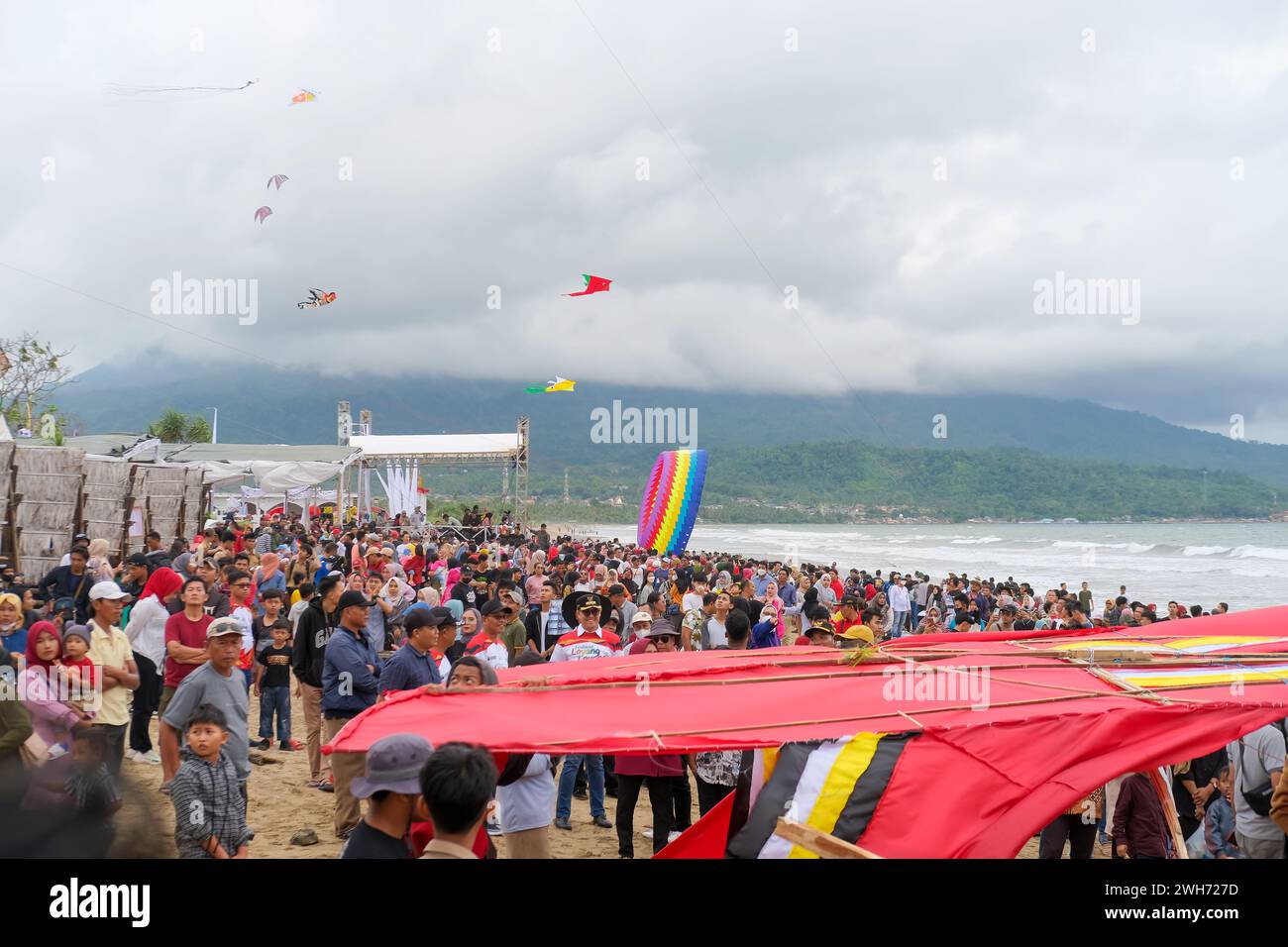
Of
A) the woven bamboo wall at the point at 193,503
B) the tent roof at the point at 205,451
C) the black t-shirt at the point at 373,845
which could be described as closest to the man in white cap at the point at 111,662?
the black t-shirt at the point at 373,845

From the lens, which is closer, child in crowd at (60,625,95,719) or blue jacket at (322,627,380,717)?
child in crowd at (60,625,95,719)

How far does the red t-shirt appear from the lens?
629 centimetres

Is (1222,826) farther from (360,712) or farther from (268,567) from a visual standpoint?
(268,567)

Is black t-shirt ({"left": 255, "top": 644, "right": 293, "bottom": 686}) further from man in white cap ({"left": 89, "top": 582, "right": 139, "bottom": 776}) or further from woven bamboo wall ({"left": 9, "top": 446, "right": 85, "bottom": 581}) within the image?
woven bamboo wall ({"left": 9, "top": 446, "right": 85, "bottom": 581})

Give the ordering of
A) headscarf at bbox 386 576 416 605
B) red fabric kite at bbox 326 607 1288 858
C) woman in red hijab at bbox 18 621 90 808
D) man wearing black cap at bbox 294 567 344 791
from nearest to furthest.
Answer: woman in red hijab at bbox 18 621 90 808 → red fabric kite at bbox 326 607 1288 858 → man wearing black cap at bbox 294 567 344 791 → headscarf at bbox 386 576 416 605

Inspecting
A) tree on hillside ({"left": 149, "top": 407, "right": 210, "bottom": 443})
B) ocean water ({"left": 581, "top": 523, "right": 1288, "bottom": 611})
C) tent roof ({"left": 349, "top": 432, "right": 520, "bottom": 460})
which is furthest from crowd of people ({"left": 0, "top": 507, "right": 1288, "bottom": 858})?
tree on hillside ({"left": 149, "top": 407, "right": 210, "bottom": 443})

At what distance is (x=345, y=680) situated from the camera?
608 cm

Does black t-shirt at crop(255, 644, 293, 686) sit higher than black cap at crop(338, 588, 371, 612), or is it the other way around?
black cap at crop(338, 588, 371, 612)

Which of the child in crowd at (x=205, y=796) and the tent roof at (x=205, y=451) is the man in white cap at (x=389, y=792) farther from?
the tent roof at (x=205, y=451)

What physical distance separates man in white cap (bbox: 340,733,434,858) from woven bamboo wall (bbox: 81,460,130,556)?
1254 centimetres

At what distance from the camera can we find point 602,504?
11981cm
